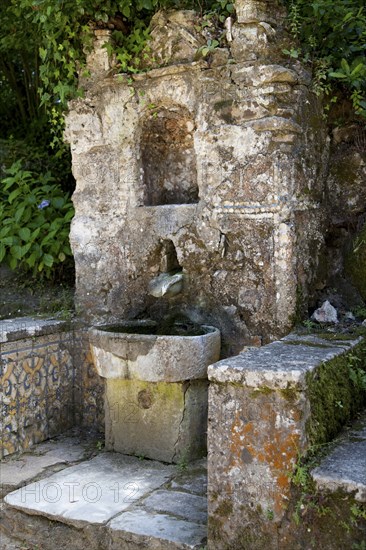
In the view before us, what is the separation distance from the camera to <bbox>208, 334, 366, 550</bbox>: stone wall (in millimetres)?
2805

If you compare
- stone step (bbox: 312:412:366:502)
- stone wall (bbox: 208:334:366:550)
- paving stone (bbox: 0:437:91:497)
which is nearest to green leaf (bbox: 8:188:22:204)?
paving stone (bbox: 0:437:91:497)

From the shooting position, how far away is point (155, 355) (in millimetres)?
4070

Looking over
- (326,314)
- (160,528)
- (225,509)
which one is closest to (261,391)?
(225,509)

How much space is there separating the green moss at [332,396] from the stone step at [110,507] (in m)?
0.86

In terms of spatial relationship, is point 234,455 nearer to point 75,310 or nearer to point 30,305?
point 75,310

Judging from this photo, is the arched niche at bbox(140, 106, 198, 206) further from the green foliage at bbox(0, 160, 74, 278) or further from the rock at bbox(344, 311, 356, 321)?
the rock at bbox(344, 311, 356, 321)

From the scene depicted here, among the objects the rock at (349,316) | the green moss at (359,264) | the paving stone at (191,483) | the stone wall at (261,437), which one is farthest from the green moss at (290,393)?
the green moss at (359,264)

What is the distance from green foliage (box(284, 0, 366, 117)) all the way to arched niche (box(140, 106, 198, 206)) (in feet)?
3.32

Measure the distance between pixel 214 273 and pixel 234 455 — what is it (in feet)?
5.69

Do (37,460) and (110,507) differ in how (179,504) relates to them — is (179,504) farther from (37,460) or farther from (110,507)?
(37,460)

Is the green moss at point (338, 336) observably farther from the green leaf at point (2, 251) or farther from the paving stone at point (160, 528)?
the green leaf at point (2, 251)

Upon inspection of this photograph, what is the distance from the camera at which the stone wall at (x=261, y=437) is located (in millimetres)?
2805

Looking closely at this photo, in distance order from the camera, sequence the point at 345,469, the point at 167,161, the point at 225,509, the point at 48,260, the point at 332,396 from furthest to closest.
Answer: the point at 48,260 < the point at 167,161 < the point at 332,396 < the point at 225,509 < the point at 345,469

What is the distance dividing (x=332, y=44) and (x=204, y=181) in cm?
131
